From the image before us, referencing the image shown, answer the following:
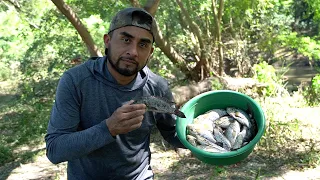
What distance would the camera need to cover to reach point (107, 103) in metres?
1.82

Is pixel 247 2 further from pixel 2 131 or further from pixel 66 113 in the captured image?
pixel 66 113

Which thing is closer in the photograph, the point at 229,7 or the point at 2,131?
the point at 2,131

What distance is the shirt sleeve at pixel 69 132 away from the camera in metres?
1.54

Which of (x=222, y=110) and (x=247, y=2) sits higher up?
(x=247, y=2)

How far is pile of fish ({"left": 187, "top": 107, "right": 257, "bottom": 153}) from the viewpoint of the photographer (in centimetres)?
205

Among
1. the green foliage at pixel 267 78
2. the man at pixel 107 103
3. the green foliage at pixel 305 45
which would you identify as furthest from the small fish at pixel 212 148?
the green foliage at pixel 305 45

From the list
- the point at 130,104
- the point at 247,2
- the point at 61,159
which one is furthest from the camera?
the point at 247,2

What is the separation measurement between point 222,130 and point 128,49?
33.8 inches

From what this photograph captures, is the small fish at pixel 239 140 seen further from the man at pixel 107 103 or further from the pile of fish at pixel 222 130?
the man at pixel 107 103

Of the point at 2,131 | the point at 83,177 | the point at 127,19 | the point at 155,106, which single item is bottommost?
the point at 2,131

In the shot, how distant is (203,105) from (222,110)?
133 millimetres

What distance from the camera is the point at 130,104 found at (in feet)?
4.89

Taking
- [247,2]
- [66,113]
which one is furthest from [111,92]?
[247,2]

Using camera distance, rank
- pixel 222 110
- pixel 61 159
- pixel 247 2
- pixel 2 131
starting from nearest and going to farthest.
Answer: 1. pixel 61 159
2. pixel 222 110
3. pixel 2 131
4. pixel 247 2
